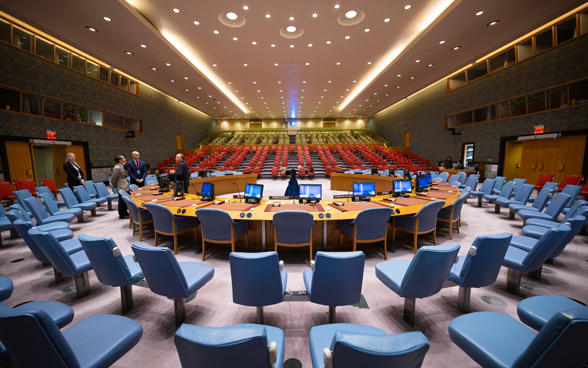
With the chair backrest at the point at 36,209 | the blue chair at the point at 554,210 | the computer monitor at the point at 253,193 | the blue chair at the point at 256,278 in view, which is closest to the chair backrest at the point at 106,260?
the blue chair at the point at 256,278

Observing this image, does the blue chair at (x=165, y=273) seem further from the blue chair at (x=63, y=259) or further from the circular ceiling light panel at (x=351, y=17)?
the circular ceiling light panel at (x=351, y=17)

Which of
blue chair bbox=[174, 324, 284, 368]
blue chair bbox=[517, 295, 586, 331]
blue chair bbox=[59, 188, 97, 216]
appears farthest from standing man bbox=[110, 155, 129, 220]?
blue chair bbox=[517, 295, 586, 331]

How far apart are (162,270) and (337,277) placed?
4.55 feet

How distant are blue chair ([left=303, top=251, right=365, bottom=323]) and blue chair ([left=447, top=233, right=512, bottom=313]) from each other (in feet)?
3.22

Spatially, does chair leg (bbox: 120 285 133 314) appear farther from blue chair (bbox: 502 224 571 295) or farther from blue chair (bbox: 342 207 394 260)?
blue chair (bbox: 502 224 571 295)

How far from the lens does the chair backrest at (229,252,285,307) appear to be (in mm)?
1604

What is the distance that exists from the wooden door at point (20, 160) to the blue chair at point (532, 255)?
12.3 meters

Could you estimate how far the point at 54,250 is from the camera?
2094 millimetres

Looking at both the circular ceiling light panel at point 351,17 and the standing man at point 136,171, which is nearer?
the standing man at point 136,171

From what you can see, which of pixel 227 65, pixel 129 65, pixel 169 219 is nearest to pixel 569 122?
pixel 169 219

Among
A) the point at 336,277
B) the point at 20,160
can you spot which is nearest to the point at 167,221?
the point at 336,277

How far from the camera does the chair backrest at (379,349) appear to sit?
79 centimetres

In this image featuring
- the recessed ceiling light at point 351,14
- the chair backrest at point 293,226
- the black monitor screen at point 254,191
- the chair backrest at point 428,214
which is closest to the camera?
the chair backrest at point 293,226

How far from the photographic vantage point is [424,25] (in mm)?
6926
